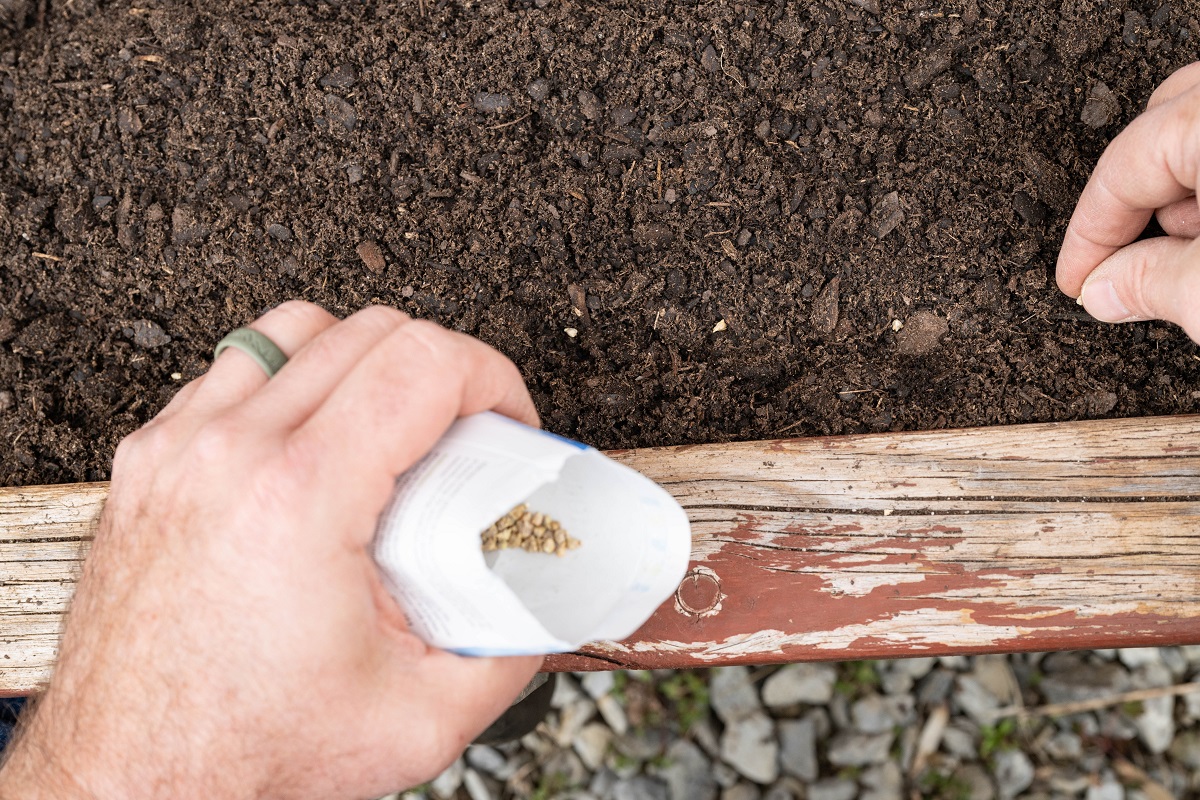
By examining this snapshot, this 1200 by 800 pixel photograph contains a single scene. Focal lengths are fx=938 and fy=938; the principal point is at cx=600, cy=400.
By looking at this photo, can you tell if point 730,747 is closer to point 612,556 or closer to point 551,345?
point 551,345

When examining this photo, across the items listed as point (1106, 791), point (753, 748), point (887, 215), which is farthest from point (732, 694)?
point (887, 215)

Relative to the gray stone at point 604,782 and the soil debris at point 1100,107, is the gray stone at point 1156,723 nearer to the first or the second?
the gray stone at point 604,782

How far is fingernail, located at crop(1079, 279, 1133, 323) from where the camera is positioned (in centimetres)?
141

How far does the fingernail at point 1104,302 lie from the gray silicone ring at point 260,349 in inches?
46.5

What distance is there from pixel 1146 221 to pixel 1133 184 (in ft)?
0.40

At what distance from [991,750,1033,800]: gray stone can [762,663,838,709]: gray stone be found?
444 mm

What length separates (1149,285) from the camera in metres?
1.31

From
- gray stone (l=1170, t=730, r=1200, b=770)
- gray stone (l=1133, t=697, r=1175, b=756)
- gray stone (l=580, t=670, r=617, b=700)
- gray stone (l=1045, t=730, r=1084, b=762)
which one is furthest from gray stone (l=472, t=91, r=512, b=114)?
gray stone (l=1170, t=730, r=1200, b=770)

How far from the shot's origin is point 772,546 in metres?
1.47

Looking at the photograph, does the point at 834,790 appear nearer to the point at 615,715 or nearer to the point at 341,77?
the point at 615,715

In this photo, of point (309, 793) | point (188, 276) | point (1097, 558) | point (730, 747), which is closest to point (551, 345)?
point (188, 276)

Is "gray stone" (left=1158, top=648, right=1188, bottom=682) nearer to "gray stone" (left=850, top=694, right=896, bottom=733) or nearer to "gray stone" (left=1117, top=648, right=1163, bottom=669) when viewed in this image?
"gray stone" (left=1117, top=648, right=1163, bottom=669)

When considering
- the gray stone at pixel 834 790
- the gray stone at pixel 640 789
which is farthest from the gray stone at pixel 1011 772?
the gray stone at pixel 640 789

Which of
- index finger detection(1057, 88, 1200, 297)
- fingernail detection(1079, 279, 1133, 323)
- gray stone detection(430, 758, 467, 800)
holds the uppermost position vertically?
index finger detection(1057, 88, 1200, 297)
